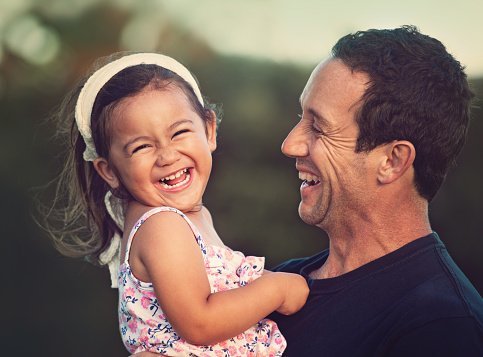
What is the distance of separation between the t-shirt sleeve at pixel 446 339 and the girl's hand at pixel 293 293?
478 millimetres

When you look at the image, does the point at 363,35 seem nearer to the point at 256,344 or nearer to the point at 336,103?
the point at 336,103

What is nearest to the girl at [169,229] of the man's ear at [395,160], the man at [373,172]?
the man at [373,172]

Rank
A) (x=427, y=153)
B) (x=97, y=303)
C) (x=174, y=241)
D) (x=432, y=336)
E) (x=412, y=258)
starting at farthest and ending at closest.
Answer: (x=97, y=303) → (x=427, y=153) → (x=412, y=258) → (x=174, y=241) → (x=432, y=336)

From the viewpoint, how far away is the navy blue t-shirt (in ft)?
7.72

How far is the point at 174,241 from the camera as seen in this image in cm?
252

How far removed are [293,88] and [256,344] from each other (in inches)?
209

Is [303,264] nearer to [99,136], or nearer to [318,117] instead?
[318,117]

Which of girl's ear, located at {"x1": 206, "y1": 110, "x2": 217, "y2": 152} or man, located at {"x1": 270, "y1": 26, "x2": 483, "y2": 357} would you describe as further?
girl's ear, located at {"x1": 206, "y1": 110, "x2": 217, "y2": 152}

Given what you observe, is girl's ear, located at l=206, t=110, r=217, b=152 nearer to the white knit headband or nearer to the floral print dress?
the white knit headband

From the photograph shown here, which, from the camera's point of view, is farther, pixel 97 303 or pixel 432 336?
pixel 97 303

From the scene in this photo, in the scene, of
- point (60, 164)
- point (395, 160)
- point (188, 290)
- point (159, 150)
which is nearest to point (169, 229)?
point (188, 290)

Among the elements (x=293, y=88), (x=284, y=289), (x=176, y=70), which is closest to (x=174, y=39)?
(x=293, y=88)

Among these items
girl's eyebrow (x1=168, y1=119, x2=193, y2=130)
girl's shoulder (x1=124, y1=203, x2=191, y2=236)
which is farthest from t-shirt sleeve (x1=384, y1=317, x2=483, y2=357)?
girl's eyebrow (x1=168, y1=119, x2=193, y2=130)

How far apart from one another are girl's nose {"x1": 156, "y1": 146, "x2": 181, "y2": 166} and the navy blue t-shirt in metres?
0.63
